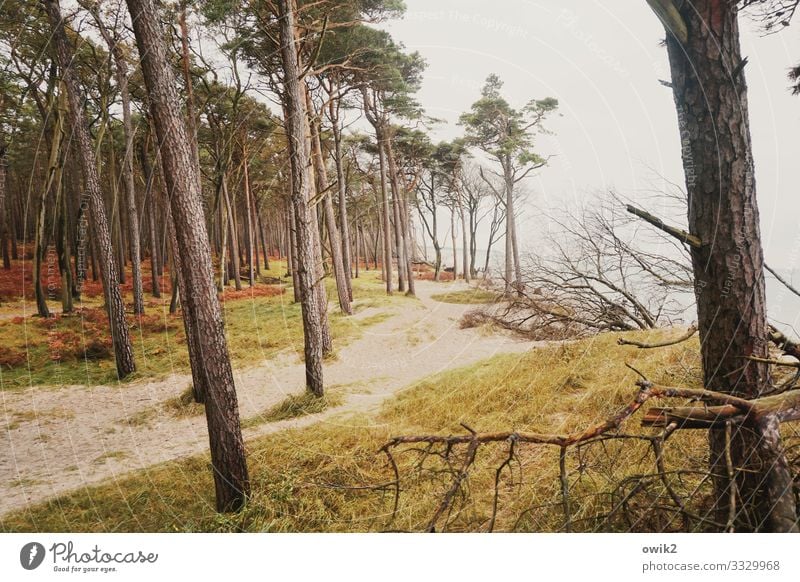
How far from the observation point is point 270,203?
73.7ft

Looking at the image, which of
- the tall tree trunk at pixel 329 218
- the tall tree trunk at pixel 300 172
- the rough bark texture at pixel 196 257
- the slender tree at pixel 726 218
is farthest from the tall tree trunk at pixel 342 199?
the slender tree at pixel 726 218

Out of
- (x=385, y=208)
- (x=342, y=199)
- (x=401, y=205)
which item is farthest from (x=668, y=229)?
(x=342, y=199)

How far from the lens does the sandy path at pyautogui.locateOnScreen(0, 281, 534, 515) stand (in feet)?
10.7

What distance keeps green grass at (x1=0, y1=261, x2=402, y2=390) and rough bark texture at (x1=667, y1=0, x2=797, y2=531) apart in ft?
11.6

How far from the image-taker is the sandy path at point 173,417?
3.26m

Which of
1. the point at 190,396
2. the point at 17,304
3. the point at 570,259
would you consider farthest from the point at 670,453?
the point at 17,304

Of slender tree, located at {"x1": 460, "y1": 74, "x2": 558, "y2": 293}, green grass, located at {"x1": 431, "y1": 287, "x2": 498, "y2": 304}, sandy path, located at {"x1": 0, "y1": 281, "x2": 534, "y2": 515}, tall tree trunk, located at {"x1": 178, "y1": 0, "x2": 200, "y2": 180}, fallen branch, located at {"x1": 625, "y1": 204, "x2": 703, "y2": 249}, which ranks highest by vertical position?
tall tree trunk, located at {"x1": 178, "y1": 0, "x2": 200, "y2": 180}

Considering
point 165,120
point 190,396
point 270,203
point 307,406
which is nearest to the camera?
point 165,120

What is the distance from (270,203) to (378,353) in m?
21.1

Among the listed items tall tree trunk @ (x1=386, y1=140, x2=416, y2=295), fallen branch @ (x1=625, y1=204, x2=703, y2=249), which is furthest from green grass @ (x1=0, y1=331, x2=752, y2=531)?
tall tree trunk @ (x1=386, y1=140, x2=416, y2=295)

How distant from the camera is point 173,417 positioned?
15.0 ft

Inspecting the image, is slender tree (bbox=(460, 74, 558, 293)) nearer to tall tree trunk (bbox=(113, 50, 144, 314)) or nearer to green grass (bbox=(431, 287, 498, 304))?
green grass (bbox=(431, 287, 498, 304))
